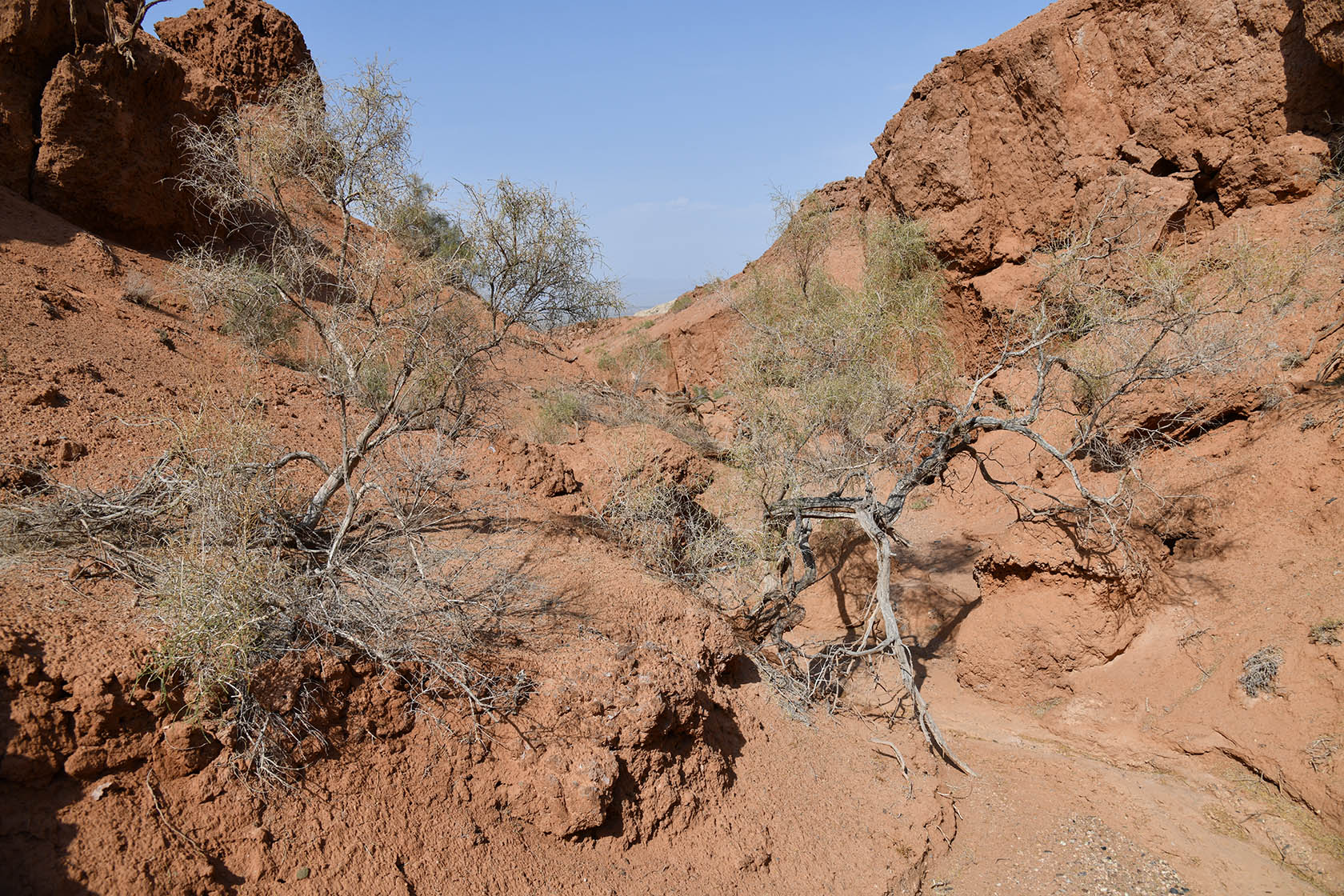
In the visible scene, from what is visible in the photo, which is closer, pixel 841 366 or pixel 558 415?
pixel 841 366

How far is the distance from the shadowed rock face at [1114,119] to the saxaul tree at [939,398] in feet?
2.75

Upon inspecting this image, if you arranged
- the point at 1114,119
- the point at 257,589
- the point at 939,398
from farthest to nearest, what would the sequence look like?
the point at 1114,119 → the point at 939,398 → the point at 257,589

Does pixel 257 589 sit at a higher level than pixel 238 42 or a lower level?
lower

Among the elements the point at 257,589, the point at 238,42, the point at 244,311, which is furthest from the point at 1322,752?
the point at 238,42

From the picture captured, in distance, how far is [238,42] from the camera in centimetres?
1588

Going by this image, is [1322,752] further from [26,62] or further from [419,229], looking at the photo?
[26,62]

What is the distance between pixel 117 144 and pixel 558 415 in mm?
7200

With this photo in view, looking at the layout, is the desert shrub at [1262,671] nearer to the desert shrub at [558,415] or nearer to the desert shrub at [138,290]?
the desert shrub at [558,415]

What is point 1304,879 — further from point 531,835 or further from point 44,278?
point 44,278

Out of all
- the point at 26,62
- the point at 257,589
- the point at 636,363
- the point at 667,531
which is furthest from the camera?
the point at 636,363

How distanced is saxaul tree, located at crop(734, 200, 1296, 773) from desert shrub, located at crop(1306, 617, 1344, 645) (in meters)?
1.40

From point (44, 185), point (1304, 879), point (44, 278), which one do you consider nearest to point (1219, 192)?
point (1304, 879)

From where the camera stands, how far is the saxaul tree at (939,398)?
21.1 feet

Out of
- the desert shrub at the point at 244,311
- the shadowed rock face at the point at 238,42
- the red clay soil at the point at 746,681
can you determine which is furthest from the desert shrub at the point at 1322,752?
the shadowed rock face at the point at 238,42
